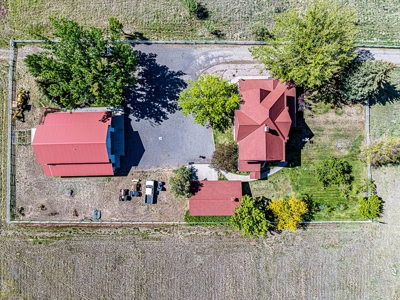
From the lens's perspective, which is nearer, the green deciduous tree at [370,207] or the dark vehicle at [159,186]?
the green deciduous tree at [370,207]

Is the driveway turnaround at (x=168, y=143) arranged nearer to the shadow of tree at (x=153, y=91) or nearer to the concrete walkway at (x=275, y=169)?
the shadow of tree at (x=153, y=91)

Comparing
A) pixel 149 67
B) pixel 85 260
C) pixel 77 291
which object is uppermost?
pixel 149 67

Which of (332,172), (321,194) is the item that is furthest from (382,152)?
(321,194)

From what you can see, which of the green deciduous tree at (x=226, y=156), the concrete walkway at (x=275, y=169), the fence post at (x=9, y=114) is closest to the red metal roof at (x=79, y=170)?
the fence post at (x=9, y=114)

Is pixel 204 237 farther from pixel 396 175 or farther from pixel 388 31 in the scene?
pixel 388 31

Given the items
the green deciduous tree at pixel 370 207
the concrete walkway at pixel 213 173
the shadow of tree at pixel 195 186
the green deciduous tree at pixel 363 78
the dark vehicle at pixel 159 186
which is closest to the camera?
the green deciduous tree at pixel 363 78

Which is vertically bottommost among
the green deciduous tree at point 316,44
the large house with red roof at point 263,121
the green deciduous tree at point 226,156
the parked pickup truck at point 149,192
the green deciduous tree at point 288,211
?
the green deciduous tree at point 288,211

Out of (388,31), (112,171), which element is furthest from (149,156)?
(388,31)

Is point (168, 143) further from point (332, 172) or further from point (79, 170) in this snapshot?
point (332, 172)
